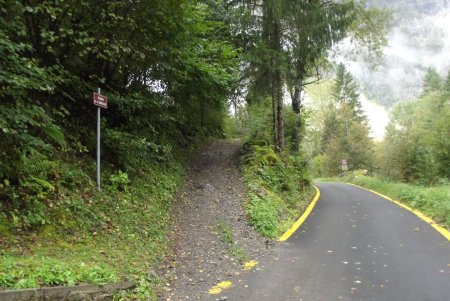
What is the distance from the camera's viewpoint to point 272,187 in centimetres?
1297

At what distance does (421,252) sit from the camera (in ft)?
24.8

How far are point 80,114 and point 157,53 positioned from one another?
2.41 meters

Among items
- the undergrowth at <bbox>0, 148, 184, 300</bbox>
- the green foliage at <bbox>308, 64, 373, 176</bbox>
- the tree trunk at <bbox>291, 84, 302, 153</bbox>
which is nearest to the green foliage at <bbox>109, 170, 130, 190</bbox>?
the undergrowth at <bbox>0, 148, 184, 300</bbox>

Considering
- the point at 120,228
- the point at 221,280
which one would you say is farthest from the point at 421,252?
the point at 120,228

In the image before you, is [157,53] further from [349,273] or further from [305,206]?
[305,206]

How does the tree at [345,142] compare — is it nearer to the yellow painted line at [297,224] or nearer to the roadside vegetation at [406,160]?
the roadside vegetation at [406,160]

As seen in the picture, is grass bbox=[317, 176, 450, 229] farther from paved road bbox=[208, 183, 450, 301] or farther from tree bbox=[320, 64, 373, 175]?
tree bbox=[320, 64, 373, 175]

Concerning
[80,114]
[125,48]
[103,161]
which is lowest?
[103,161]

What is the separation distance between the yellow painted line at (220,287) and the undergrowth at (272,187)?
3.00 m

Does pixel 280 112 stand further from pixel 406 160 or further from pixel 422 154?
pixel 406 160

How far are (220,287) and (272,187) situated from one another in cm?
740

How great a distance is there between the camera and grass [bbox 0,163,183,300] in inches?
183

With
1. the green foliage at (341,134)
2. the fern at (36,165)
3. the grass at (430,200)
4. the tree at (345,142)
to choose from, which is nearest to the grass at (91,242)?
the fern at (36,165)

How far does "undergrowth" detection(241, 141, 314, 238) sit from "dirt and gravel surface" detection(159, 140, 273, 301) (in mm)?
351
